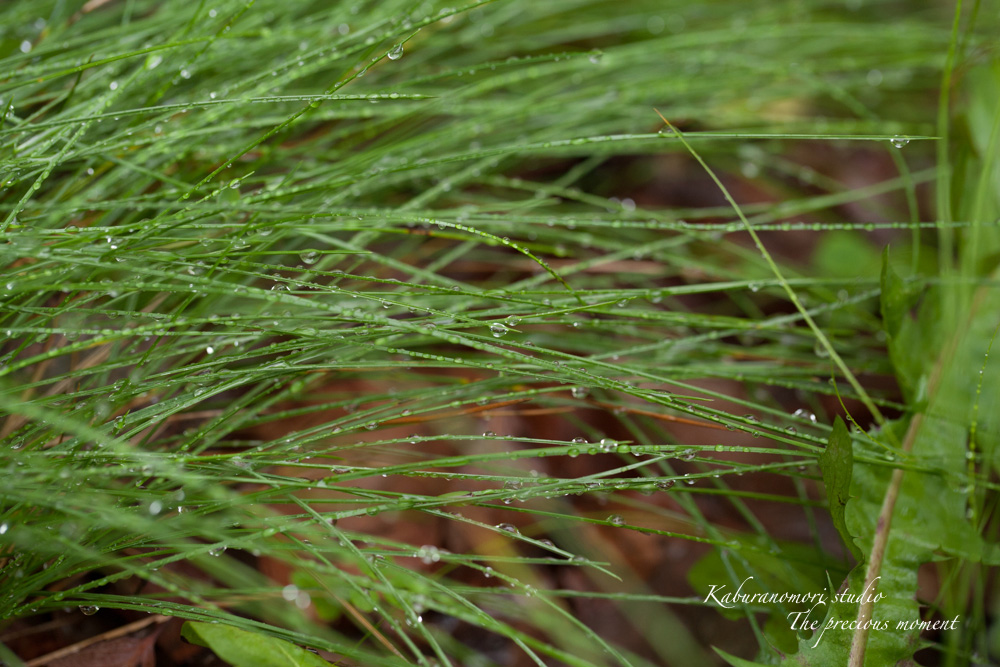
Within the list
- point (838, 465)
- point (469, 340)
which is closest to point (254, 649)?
point (469, 340)

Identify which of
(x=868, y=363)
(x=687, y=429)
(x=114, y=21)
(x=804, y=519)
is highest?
(x=114, y=21)

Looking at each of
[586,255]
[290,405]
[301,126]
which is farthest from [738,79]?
[290,405]

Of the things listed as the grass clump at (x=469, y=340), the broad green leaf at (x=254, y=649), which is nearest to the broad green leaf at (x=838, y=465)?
the grass clump at (x=469, y=340)

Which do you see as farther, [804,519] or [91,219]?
[804,519]

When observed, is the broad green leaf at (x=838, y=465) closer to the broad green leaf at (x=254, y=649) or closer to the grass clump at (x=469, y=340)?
the grass clump at (x=469, y=340)

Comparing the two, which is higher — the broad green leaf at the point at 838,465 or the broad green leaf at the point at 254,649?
the broad green leaf at the point at 254,649

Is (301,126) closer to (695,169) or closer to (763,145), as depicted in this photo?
(695,169)
